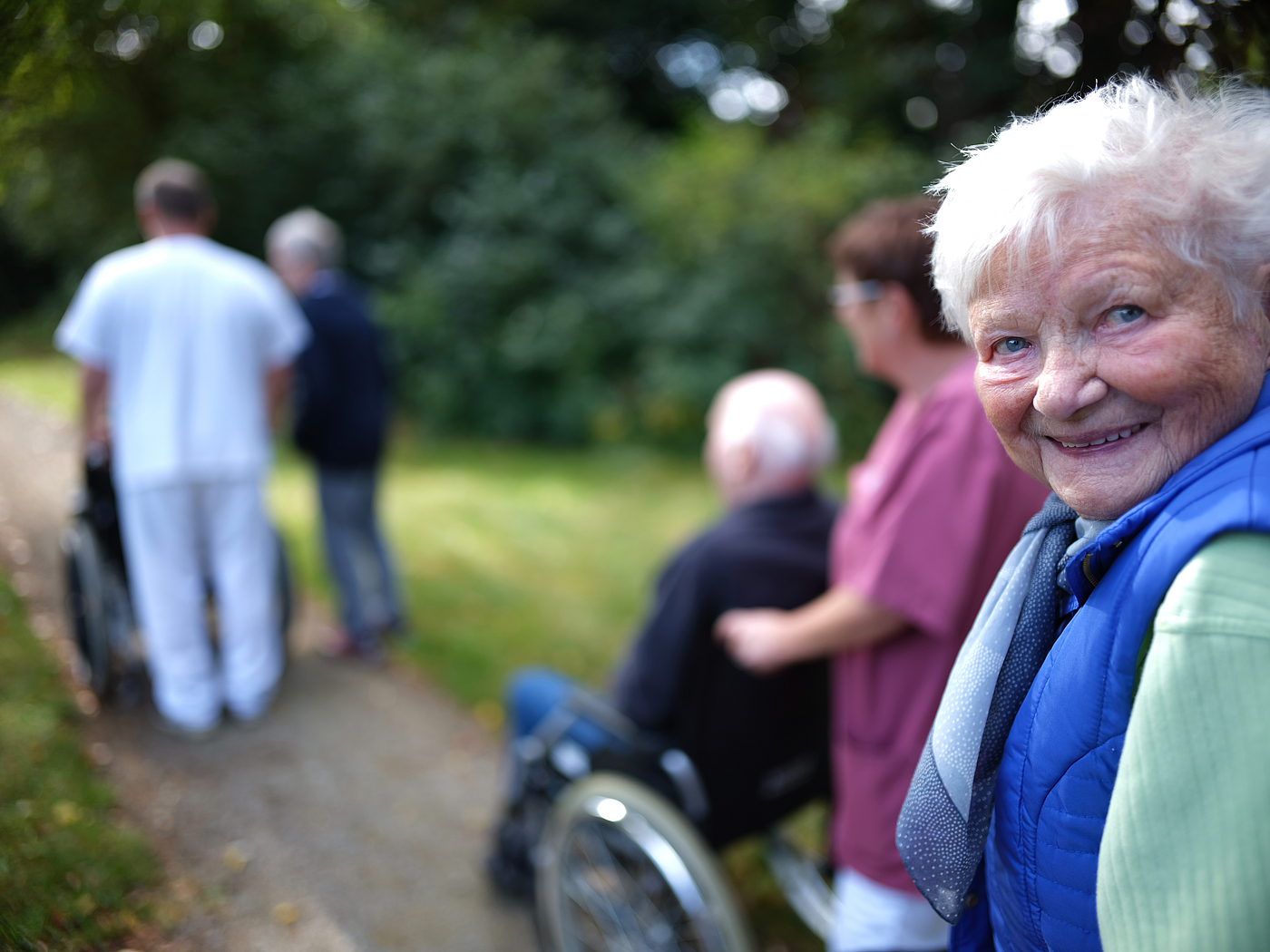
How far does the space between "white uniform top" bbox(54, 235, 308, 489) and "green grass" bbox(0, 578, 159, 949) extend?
5.59 feet

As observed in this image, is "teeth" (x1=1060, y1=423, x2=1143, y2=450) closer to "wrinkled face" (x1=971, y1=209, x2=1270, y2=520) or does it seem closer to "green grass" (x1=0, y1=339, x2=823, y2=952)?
"wrinkled face" (x1=971, y1=209, x2=1270, y2=520)

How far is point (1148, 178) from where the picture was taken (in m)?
0.83

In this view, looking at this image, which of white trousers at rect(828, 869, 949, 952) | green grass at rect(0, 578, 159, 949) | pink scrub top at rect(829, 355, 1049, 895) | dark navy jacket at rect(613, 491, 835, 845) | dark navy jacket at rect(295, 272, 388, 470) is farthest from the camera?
dark navy jacket at rect(295, 272, 388, 470)

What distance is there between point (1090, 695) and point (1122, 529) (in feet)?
0.51

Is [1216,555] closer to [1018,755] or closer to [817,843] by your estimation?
[1018,755]

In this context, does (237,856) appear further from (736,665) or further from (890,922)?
(890,922)

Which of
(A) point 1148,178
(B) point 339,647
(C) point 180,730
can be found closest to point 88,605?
(C) point 180,730

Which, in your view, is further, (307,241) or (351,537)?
(351,537)

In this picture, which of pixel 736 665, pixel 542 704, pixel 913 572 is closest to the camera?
pixel 913 572

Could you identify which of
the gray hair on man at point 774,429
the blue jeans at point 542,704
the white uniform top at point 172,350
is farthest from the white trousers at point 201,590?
the gray hair on man at point 774,429

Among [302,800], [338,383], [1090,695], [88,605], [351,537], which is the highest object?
[1090,695]

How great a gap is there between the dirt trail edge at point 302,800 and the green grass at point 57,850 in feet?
0.51

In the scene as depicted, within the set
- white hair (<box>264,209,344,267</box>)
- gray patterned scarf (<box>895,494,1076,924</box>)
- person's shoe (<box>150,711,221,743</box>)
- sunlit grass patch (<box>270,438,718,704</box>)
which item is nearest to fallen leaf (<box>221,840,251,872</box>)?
person's shoe (<box>150,711,221,743</box>)

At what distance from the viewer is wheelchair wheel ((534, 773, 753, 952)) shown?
6.74 ft
